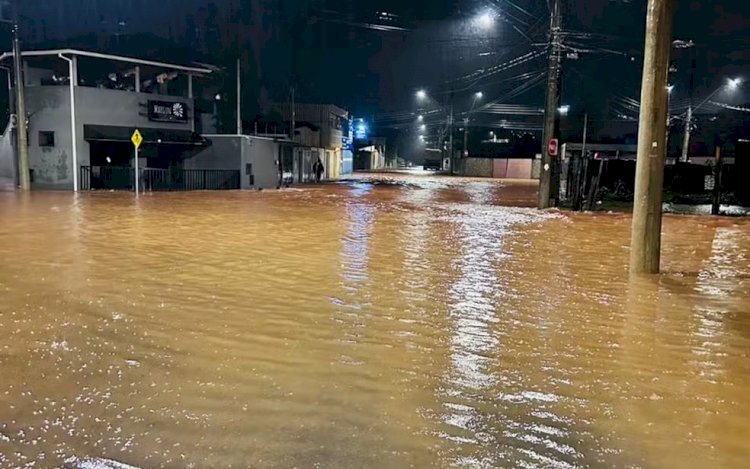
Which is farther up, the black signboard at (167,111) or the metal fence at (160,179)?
the black signboard at (167,111)

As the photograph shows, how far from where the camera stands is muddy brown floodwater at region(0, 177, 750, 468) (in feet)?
12.8

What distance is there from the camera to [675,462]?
3.76 meters

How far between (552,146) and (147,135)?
18.7 m

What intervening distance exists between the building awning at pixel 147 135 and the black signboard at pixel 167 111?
0.56 m

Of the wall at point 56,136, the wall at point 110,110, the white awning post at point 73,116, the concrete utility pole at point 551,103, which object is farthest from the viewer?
the wall at point 110,110

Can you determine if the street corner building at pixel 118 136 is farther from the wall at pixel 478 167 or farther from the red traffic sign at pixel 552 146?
the wall at pixel 478 167

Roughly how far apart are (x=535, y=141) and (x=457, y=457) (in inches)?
3348

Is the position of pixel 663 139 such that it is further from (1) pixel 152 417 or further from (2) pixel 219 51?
(2) pixel 219 51

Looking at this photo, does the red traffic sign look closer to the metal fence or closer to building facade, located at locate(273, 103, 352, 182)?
the metal fence

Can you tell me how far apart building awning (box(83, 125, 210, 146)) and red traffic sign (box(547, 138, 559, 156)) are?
57.0ft

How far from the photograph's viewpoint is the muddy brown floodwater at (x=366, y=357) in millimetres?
3914

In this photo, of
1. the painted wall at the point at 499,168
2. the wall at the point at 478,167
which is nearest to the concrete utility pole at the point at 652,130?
the painted wall at the point at 499,168

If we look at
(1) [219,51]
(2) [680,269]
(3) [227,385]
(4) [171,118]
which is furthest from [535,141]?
(3) [227,385]

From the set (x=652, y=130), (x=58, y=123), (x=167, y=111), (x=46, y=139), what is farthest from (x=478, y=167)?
(x=652, y=130)
